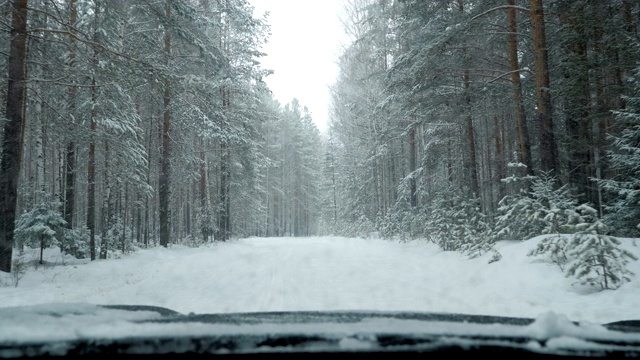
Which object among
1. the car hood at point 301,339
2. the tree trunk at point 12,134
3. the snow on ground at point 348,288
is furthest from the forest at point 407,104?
the car hood at point 301,339

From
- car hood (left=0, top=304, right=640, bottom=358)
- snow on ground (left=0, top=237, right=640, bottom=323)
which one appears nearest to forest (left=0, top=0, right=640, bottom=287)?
snow on ground (left=0, top=237, right=640, bottom=323)

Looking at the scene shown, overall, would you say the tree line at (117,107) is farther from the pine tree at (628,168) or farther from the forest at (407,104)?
the pine tree at (628,168)

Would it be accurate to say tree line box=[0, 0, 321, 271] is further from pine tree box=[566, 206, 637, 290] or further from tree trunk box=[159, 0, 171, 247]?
pine tree box=[566, 206, 637, 290]

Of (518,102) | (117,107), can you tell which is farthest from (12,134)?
(518,102)

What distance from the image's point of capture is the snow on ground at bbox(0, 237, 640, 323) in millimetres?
5160

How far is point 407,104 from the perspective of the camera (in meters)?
14.3

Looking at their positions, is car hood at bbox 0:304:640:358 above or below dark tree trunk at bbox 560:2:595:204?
below

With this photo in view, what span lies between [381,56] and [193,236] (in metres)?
14.8

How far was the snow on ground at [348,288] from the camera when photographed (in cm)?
516

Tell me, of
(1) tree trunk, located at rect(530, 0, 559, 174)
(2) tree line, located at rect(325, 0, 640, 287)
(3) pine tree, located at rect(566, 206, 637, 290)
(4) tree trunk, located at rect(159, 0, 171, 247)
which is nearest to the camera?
(3) pine tree, located at rect(566, 206, 637, 290)

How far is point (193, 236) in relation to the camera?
2120cm

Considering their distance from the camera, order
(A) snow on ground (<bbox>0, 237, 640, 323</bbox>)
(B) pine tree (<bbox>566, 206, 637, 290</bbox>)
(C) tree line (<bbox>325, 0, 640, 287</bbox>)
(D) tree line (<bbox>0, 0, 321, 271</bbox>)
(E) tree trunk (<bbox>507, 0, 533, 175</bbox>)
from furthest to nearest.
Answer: (E) tree trunk (<bbox>507, 0, 533, 175</bbox>) → (C) tree line (<bbox>325, 0, 640, 287</bbox>) → (D) tree line (<bbox>0, 0, 321, 271</bbox>) → (B) pine tree (<bbox>566, 206, 637, 290</bbox>) → (A) snow on ground (<bbox>0, 237, 640, 323</bbox>)

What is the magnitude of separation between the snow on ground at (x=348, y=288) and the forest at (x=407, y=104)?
22.8 inches

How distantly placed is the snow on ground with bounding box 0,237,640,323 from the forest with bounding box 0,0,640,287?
0.58 meters
